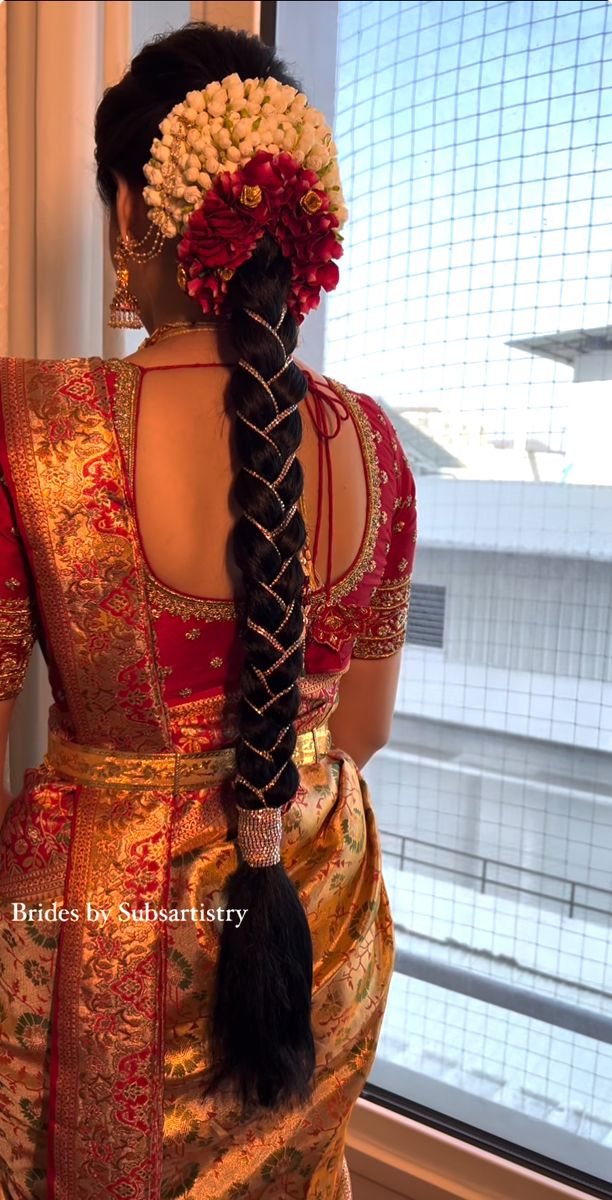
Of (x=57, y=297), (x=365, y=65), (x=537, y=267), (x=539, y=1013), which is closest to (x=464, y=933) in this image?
(x=539, y=1013)

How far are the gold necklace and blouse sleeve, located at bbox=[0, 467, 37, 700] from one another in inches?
8.0

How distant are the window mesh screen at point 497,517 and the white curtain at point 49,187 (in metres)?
0.41

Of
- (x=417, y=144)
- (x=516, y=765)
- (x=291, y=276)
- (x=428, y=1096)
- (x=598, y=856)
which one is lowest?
(x=428, y=1096)

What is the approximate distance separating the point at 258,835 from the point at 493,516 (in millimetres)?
725

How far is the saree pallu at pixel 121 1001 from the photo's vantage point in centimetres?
80

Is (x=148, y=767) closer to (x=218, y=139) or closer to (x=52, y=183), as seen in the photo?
(x=218, y=139)

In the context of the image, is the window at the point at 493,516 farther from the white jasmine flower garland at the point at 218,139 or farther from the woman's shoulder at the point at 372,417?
the white jasmine flower garland at the point at 218,139

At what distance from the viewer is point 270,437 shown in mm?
740

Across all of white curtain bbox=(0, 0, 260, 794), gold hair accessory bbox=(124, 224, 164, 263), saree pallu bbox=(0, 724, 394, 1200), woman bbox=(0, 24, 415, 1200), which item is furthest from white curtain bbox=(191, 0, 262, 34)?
saree pallu bbox=(0, 724, 394, 1200)

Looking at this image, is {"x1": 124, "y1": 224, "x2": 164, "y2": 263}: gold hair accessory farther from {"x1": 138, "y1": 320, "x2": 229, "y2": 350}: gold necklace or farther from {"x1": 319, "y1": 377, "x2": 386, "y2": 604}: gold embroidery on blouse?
{"x1": 319, "y1": 377, "x2": 386, "y2": 604}: gold embroidery on blouse

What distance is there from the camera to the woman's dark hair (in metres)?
0.74

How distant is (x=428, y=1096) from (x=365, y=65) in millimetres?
1709

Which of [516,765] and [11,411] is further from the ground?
[11,411]

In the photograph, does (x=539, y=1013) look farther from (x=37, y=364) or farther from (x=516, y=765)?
(x=37, y=364)
